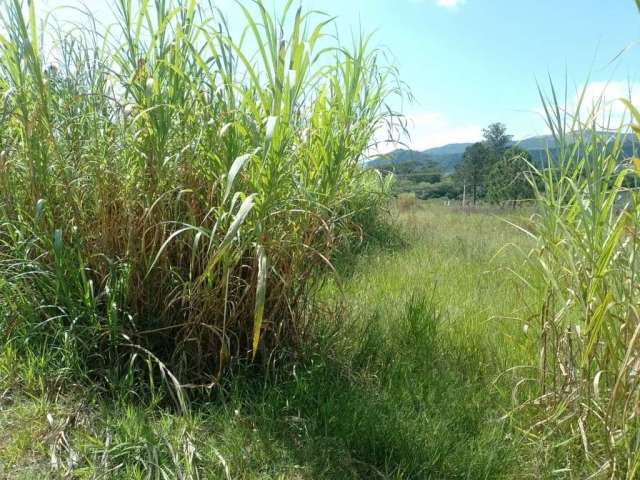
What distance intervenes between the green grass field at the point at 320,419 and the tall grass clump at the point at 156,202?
12cm

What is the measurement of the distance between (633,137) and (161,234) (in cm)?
157

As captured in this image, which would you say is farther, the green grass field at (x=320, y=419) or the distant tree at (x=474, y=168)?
the distant tree at (x=474, y=168)

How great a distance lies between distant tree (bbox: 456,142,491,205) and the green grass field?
40.4m

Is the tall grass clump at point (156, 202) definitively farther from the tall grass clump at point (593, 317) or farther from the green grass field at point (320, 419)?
the tall grass clump at point (593, 317)

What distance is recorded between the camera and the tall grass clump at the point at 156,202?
1.69 m

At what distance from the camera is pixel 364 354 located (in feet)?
6.93

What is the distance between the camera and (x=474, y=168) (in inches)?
1635

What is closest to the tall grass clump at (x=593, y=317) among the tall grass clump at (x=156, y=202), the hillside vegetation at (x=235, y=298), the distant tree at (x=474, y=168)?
the hillside vegetation at (x=235, y=298)

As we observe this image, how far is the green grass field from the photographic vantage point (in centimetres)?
146

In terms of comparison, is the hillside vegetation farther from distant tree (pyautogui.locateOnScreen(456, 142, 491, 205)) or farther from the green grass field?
distant tree (pyautogui.locateOnScreen(456, 142, 491, 205))

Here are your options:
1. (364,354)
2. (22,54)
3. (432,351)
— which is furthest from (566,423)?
(22,54)

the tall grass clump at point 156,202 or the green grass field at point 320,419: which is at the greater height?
the tall grass clump at point 156,202

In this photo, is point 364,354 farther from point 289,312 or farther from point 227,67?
point 227,67

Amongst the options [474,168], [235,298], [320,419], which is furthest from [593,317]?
[474,168]
